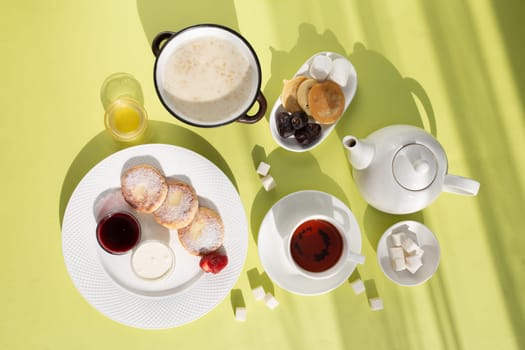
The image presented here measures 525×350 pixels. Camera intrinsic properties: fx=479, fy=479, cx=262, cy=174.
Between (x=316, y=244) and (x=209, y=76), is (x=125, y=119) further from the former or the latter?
(x=316, y=244)

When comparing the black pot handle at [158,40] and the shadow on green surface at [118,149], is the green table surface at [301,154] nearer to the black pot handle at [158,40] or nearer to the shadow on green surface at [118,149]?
the shadow on green surface at [118,149]

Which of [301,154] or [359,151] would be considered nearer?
[359,151]

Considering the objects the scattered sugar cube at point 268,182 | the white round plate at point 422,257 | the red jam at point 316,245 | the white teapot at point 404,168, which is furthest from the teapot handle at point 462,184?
the scattered sugar cube at point 268,182

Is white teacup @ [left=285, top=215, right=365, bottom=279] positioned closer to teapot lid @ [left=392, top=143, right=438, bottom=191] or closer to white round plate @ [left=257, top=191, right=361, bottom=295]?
white round plate @ [left=257, top=191, right=361, bottom=295]

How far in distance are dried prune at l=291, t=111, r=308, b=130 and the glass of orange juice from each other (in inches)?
14.5

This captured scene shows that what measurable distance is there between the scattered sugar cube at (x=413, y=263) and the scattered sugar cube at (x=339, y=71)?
0.46 m

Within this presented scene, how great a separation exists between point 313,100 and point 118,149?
19.8 inches

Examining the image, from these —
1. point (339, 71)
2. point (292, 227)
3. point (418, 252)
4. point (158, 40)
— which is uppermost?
point (158, 40)

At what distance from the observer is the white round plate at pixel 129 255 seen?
1141 mm

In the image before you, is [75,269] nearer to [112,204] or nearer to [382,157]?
[112,204]

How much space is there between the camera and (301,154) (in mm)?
1228

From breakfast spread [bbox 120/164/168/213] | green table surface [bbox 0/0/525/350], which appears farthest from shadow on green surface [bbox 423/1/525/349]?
breakfast spread [bbox 120/164/168/213]

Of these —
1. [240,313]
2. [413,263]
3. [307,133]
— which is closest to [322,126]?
[307,133]

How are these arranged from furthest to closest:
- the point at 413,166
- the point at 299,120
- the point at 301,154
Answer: the point at 301,154 < the point at 299,120 < the point at 413,166
